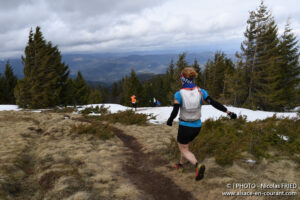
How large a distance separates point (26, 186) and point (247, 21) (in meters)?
29.5

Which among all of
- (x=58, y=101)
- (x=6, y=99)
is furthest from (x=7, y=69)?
(x=58, y=101)

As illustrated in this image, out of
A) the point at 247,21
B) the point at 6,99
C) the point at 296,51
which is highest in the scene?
the point at 247,21

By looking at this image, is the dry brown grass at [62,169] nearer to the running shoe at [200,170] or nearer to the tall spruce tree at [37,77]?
the running shoe at [200,170]

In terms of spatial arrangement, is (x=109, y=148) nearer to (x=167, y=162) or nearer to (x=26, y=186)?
(x=167, y=162)

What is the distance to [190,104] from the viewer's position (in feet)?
12.7

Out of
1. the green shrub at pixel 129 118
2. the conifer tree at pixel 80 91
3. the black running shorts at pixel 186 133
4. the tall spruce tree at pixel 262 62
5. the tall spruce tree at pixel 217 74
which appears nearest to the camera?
the black running shorts at pixel 186 133

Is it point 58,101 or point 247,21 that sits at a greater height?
point 247,21

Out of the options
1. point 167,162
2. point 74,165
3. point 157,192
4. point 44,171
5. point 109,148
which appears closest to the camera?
point 157,192

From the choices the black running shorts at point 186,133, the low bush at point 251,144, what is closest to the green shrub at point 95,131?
the low bush at point 251,144

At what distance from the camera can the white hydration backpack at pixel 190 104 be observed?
12.7ft

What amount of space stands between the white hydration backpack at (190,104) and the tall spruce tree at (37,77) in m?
28.2

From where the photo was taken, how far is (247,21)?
24797 millimetres

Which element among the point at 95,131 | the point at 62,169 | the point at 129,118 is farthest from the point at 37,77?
the point at 62,169

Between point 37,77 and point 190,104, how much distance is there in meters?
29.2
